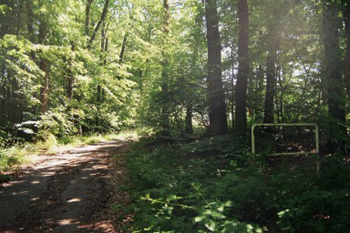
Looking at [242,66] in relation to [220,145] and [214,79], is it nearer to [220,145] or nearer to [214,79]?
[214,79]

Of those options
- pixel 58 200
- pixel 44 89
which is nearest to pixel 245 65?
pixel 58 200

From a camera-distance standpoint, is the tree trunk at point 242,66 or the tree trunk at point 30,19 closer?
the tree trunk at point 242,66

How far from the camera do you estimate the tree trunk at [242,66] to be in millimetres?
8469

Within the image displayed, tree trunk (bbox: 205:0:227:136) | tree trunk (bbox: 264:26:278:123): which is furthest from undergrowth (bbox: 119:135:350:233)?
tree trunk (bbox: 264:26:278:123)

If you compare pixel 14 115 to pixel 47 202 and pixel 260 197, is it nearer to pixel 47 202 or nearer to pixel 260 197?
pixel 47 202

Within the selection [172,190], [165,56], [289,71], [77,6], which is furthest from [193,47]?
[172,190]

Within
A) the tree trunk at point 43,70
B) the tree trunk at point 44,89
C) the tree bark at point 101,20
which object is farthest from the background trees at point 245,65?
the tree bark at point 101,20

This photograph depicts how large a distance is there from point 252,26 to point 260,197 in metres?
7.50

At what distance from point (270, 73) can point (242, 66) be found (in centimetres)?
97

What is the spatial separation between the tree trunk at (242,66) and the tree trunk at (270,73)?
0.76 meters

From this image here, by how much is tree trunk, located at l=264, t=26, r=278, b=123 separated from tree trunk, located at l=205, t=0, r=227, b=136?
1.49 metres

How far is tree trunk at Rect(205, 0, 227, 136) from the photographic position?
9.01 m

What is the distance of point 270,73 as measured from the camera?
28.3 ft

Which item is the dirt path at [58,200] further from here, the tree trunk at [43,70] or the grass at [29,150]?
the tree trunk at [43,70]
